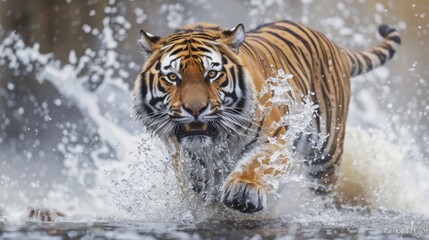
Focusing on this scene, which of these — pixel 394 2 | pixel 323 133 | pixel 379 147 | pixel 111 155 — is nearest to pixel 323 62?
pixel 323 133

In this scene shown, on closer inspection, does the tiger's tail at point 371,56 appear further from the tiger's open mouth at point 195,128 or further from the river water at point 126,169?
the tiger's open mouth at point 195,128

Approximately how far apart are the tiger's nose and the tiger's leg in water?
8.5 inches

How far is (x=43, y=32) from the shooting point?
20.7ft

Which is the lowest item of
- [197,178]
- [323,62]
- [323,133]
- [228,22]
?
[197,178]

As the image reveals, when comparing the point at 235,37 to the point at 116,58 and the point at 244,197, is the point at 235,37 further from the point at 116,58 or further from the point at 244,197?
the point at 116,58

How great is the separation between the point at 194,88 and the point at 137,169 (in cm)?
81

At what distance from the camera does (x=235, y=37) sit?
2.70 meters

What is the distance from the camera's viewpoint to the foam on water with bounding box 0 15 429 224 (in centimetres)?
281

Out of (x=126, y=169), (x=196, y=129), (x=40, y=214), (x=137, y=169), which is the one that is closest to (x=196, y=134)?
(x=196, y=129)

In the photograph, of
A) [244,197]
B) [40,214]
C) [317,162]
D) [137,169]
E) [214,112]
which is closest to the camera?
[244,197]

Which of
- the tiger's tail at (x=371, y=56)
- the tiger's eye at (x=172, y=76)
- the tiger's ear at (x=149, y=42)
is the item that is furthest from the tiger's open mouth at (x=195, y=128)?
the tiger's tail at (x=371, y=56)

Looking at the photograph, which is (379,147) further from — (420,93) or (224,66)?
(420,93)

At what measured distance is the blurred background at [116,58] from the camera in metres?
5.57

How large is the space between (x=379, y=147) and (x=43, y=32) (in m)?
3.11
